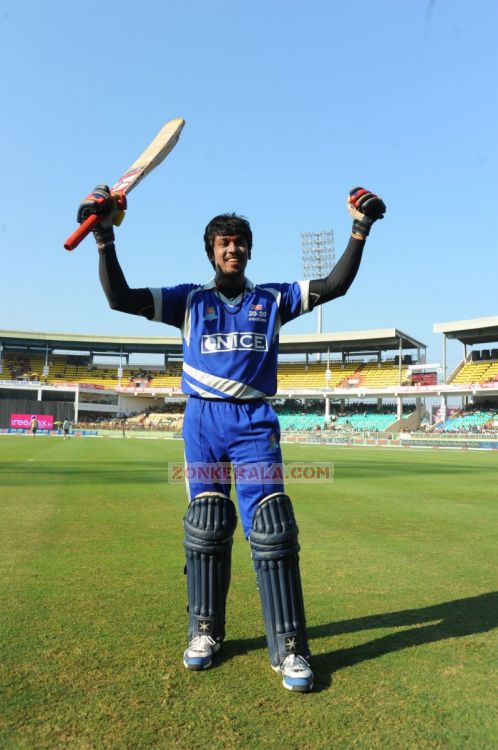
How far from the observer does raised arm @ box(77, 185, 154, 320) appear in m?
3.17

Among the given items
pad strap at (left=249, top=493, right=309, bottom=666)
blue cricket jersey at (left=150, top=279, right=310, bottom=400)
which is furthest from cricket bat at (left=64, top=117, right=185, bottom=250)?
pad strap at (left=249, top=493, right=309, bottom=666)

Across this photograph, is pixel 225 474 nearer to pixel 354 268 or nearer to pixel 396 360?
pixel 354 268

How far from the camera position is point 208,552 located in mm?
3209

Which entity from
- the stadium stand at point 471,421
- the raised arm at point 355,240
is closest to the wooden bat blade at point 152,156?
the raised arm at point 355,240

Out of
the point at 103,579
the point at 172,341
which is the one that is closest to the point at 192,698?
the point at 103,579

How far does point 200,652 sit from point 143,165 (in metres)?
3.10

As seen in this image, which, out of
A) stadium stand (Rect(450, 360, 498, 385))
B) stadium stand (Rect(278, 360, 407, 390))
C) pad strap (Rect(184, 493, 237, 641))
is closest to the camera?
pad strap (Rect(184, 493, 237, 641))

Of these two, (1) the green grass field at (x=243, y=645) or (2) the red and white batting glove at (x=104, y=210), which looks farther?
(2) the red and white batting glove at (x=104, y=210)

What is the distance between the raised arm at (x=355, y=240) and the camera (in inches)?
132

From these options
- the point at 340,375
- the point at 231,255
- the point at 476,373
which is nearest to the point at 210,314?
the point at 231,255

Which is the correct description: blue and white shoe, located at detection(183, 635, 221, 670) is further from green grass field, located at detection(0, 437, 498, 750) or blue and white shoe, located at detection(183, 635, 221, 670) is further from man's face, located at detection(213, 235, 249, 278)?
man's face, located at detection(213, 235, 249, 278)

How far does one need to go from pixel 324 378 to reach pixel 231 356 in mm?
60674

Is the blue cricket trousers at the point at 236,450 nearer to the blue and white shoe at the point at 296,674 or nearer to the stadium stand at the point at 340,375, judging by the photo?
the blue and white shoe at the point at 296,674

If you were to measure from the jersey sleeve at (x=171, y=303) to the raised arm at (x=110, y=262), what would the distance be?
44 mm
